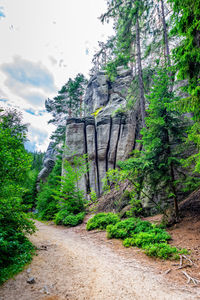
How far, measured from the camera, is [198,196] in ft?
26.9

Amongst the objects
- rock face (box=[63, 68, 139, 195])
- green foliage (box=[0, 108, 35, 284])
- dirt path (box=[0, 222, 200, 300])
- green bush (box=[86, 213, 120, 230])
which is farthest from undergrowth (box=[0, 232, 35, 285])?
rock face (box=[63, 68, 139, 195])

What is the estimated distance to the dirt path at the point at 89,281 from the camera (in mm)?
3221

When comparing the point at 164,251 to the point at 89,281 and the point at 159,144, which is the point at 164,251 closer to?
the point at 89,281

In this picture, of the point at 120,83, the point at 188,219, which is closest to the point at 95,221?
the point at 188,219

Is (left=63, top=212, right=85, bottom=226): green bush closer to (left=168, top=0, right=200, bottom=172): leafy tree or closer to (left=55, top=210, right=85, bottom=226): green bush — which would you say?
(left=55, top=210, right=85, bottom=226): green bush

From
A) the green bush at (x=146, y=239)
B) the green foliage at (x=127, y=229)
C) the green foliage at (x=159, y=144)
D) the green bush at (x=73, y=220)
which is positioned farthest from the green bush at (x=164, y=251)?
the green bush at (x=73, y=220)

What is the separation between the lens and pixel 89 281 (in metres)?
3.81

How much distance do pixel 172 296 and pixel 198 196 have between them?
627cm

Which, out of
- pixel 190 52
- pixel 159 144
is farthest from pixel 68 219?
pixel 190 52

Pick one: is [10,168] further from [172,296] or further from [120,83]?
[120,83]

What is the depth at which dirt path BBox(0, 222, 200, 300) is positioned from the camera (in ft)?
10.6

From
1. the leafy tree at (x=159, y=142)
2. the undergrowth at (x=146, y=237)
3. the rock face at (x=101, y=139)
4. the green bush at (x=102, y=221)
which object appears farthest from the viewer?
the rock face at (x=101, y=139)

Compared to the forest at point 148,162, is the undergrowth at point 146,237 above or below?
below

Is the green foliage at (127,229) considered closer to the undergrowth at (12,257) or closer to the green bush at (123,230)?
the green bush at (123,230)
